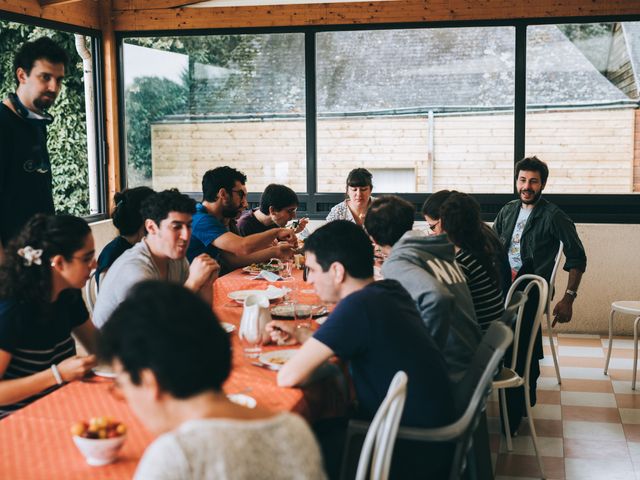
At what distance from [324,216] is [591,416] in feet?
9.70

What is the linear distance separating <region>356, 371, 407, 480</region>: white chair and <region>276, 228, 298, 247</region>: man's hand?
8.83 ft

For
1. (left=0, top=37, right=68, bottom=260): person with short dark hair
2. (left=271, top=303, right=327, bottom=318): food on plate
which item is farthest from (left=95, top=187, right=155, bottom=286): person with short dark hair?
(left=271, top=303, right=327, bottom=318): food on plate

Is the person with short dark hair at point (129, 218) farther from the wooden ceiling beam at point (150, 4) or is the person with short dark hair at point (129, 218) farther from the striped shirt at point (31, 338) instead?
the wooden ceiling beam at point (150, 4)

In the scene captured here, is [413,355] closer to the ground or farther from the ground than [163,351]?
closer to the ground

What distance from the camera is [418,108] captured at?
21.0 ft

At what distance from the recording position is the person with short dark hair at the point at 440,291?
8.95ft

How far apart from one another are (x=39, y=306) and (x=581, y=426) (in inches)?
114

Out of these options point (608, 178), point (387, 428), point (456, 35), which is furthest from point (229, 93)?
point (387, 428)

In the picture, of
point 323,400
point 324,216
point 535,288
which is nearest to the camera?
point 323,400

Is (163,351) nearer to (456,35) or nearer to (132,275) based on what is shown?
(132,275)

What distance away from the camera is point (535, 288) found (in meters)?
3.61

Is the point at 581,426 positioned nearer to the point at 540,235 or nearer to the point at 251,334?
the point at 540,235

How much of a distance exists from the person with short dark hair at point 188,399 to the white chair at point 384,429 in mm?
588

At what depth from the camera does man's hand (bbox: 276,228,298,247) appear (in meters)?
4.57
